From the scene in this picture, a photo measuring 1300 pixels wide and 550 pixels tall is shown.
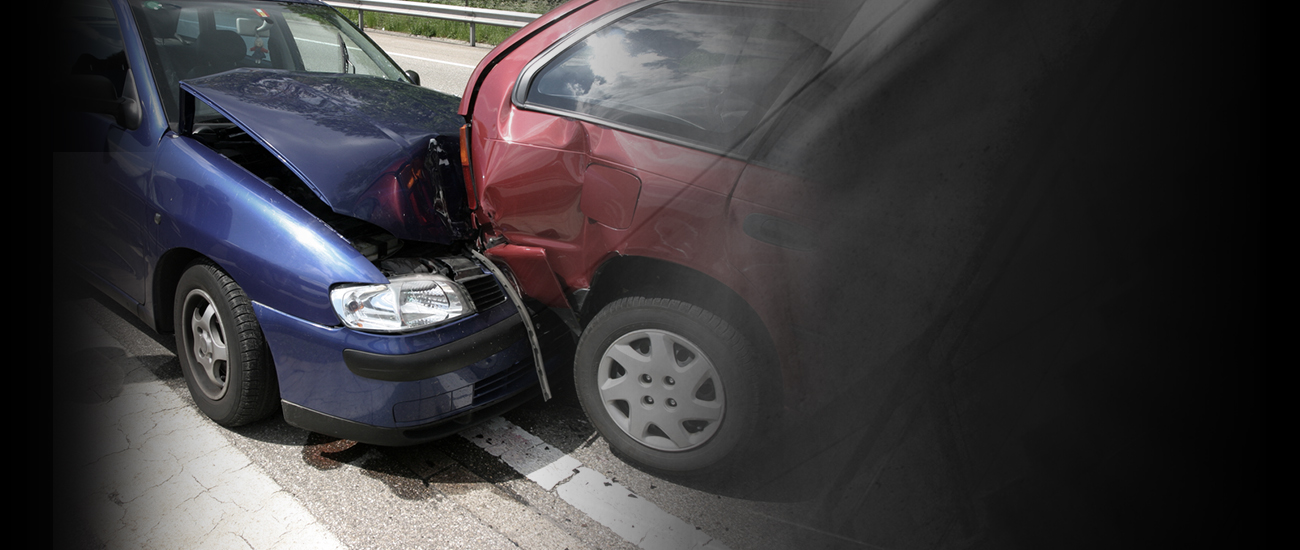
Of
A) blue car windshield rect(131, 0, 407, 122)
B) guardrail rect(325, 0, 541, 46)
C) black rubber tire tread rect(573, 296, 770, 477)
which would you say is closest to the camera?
black rubber tire tread rect(573, 296, 770, 477)

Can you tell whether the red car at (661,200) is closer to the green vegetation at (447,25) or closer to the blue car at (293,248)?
the blue car at (293,248)

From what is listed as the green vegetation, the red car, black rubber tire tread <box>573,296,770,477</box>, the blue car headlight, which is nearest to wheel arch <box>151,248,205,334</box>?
the blue car headlight

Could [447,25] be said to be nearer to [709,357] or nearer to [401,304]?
[401,304]

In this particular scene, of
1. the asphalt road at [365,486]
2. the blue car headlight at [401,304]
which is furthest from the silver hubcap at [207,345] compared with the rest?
the blue car headlight at [401,304]

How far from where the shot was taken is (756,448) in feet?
5.77

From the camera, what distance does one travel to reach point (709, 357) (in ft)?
6.42

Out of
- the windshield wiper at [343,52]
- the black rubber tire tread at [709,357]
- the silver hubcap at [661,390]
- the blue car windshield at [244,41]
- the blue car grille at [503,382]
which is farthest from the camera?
the windshield wiper at [343,52]

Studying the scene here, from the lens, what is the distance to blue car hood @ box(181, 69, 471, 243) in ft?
7.41

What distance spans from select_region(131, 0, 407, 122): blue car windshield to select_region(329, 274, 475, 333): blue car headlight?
1184 mm

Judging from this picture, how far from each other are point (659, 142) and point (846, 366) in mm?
864

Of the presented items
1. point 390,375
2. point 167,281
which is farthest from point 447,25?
point 390,375

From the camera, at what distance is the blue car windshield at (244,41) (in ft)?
9.44

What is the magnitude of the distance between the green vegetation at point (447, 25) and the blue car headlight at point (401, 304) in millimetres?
9376

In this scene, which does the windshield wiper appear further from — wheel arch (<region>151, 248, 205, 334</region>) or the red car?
the red car
